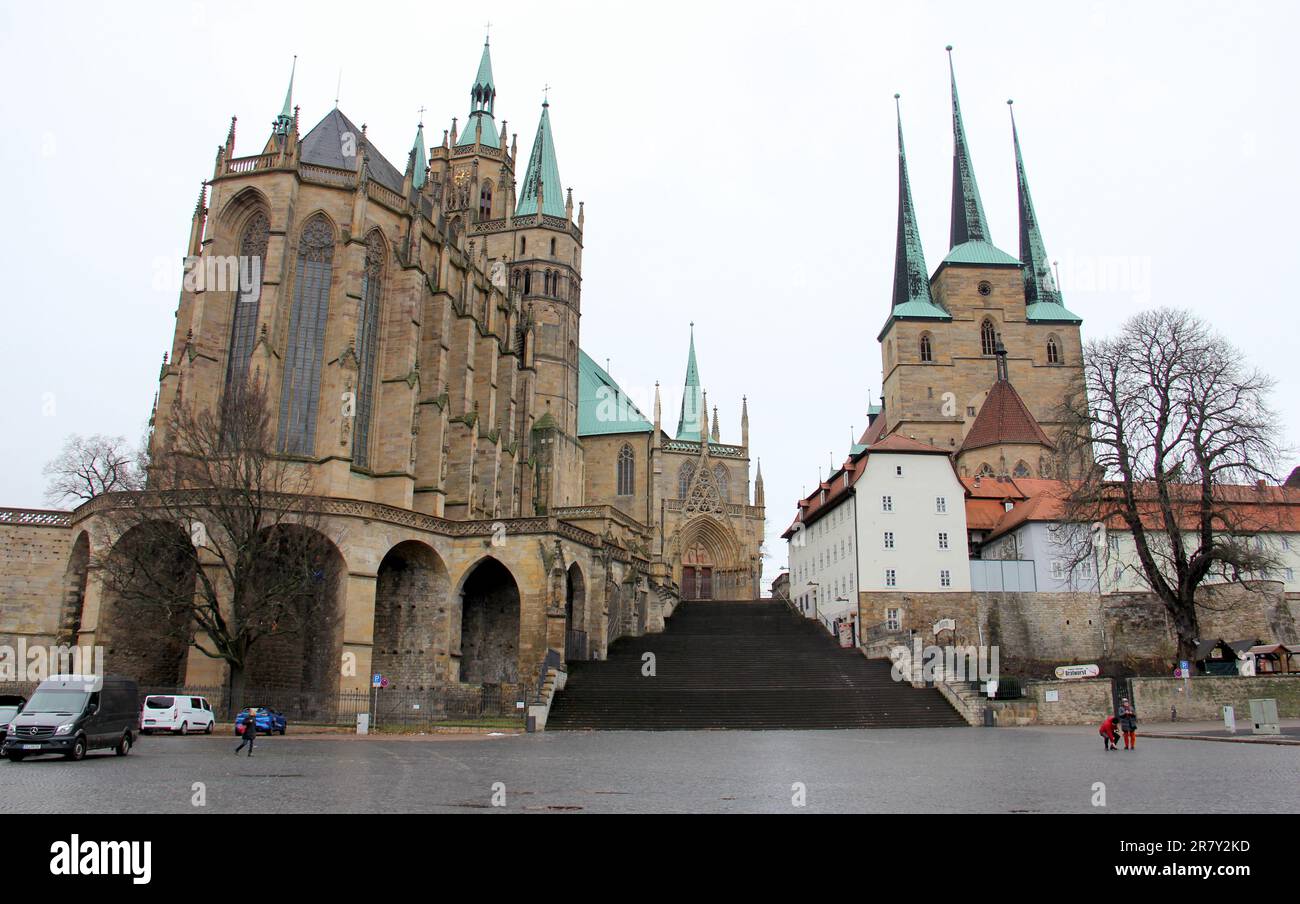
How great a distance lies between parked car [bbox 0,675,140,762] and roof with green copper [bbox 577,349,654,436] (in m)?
42.3

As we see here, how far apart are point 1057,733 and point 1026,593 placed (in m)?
15.0

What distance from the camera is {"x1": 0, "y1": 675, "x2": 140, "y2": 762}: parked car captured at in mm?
17031

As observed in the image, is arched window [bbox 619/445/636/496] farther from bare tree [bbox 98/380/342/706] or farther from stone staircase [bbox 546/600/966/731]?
bare tree [bbox 98/380/342/706]

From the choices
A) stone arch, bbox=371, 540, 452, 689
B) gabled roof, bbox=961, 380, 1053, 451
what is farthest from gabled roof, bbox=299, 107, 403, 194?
gabled roof, bbox=961, 380, 1053, 451

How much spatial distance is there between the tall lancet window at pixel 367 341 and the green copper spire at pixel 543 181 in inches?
879

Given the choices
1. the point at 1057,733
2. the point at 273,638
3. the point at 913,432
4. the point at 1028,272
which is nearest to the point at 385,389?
the point at 273,638

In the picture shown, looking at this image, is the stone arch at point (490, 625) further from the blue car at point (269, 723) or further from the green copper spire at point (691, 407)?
the green copper spire at point (691, 407)

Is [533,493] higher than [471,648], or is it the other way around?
[533,493]

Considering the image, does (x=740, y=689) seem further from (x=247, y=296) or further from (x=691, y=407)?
(x=691, y=407)

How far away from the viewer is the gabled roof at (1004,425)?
185 feet

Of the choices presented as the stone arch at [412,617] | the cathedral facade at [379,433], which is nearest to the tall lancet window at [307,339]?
the cathedral facade at [379,433]

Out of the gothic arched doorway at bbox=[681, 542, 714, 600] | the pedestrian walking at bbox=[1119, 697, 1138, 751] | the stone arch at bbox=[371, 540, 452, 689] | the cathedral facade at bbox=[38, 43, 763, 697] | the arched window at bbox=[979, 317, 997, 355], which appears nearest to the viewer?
the pedestrian walking at bbox=[1119, 697, 1138, 751]
